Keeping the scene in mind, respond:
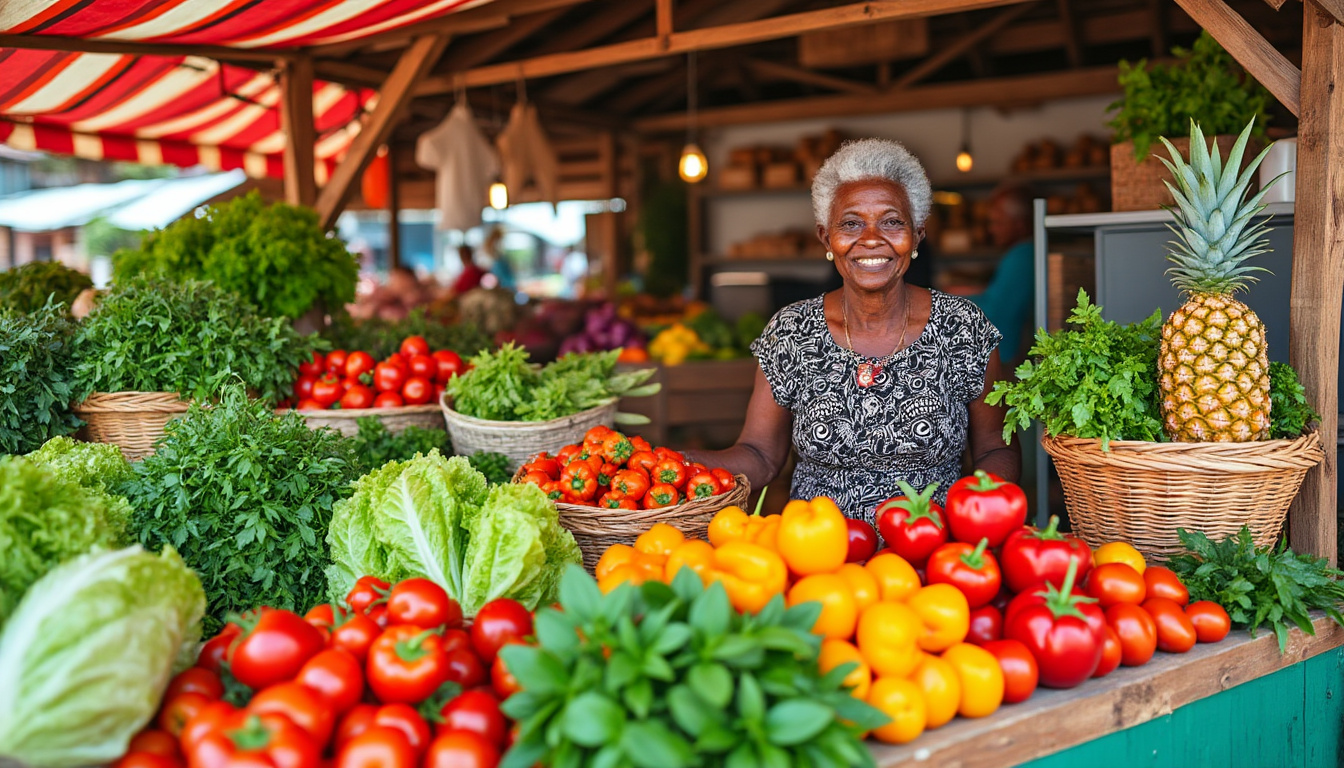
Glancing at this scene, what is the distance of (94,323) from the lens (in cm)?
350

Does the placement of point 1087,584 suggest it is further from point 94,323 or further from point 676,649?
point 94,323

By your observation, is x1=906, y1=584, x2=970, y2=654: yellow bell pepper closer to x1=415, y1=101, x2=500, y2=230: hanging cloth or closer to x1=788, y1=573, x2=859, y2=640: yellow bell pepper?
x1=788, y1=573, x2=859, y2=640: yellow bell pepper

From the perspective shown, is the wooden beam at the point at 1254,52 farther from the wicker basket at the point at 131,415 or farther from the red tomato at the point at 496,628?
the wicker basket at the point at 131,415

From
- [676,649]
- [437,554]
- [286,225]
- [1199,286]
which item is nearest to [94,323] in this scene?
[286,225]

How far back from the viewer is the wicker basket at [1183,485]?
94.1 inches

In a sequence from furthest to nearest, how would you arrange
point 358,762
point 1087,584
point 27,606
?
point 1087,584, point 27,606, point 358,762

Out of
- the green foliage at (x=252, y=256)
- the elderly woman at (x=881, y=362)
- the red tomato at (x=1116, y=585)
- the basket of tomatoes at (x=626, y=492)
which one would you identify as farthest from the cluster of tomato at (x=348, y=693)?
the green foliage at (x=252, y=256)

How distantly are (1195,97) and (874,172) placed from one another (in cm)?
155

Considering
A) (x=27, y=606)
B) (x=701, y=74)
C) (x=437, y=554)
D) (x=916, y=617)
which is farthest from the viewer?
(x=701, y=74)

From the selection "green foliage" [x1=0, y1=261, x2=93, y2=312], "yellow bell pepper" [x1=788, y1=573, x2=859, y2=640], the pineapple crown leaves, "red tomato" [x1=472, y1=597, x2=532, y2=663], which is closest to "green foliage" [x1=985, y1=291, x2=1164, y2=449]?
the pineapple crown leaves

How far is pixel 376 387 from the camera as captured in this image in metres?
3.93

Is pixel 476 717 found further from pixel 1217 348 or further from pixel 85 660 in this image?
pixel 1217 348

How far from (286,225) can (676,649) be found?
10.9 ft

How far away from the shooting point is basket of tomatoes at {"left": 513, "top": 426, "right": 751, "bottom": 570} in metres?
2.70
